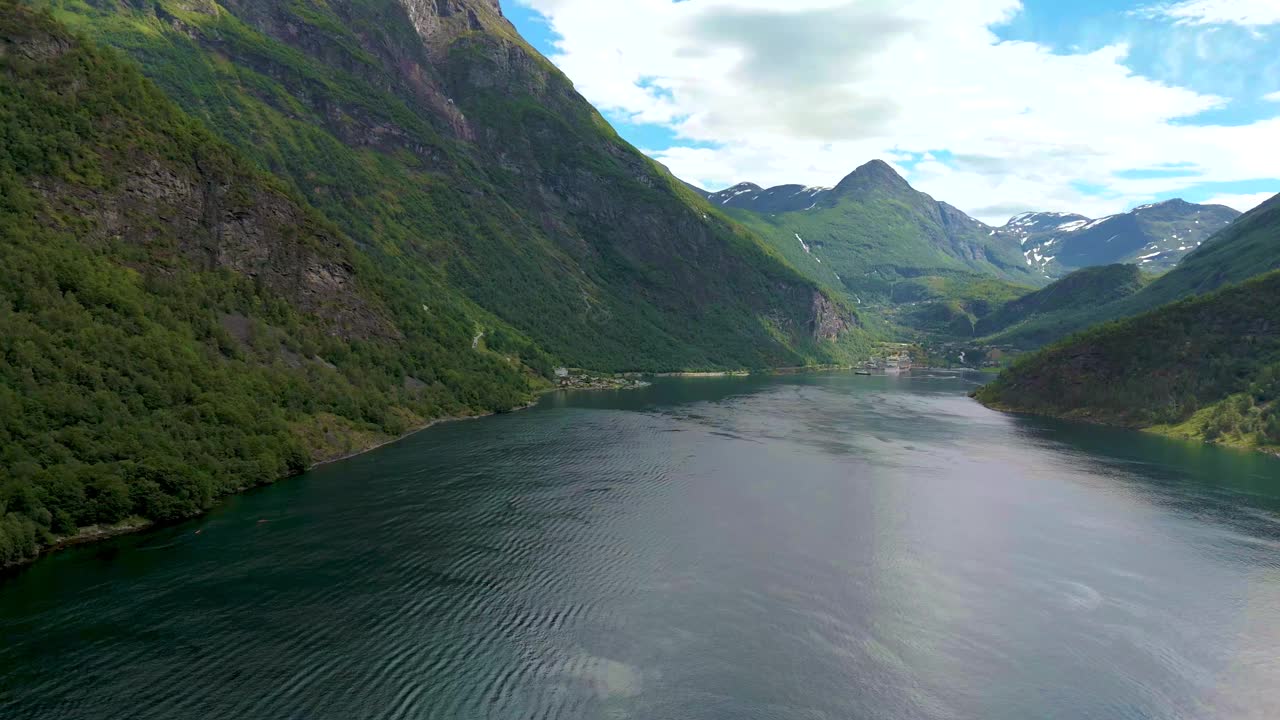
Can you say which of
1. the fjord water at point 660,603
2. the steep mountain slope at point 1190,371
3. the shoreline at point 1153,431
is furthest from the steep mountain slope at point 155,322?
the steep mountain slope at point 1190,371

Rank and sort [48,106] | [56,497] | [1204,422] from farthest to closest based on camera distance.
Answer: [1204,422] → [48,106] → [56,497]

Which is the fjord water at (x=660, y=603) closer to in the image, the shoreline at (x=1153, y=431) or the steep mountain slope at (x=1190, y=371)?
the shoreline at (x=1153, y=431)

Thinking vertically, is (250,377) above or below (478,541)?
above

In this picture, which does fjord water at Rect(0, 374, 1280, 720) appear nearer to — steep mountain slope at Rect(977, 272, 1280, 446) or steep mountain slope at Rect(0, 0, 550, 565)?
steep mountain slope at Rect(0, 0, 550, 565)

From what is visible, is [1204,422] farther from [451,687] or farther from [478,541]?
[451,687]

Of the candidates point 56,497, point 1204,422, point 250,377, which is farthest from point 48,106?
point 1204,422

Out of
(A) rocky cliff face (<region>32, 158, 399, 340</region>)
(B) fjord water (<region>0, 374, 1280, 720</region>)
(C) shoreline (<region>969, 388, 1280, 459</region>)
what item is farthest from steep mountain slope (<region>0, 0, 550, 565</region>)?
(C) shoreline (<region>969, 388, 1280, 459</region>)

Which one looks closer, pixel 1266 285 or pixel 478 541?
pixel 478 541
